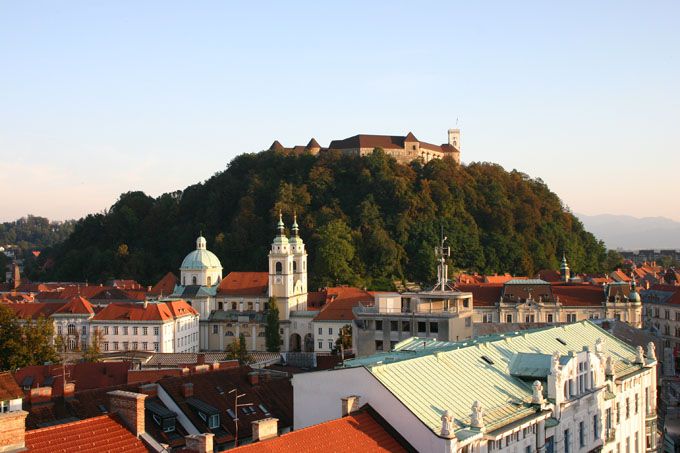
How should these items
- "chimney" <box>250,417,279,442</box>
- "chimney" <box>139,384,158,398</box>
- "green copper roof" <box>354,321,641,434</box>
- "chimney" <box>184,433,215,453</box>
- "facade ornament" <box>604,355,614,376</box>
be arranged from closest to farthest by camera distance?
"chimney" <box>184,433,215,453</box> → "chimney" <box>250,417,279,442</box> → "green copper roof" <box>354,321,641,434</box> → "chimney" <box>139,384,158,398</box> → "facade ornament" <box>604,355,614,376</box>

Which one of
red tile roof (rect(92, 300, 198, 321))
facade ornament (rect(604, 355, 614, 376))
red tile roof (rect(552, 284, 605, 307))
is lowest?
red tile roof (rect(92, 300, 198, 321))

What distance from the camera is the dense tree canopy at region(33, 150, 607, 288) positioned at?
119 m

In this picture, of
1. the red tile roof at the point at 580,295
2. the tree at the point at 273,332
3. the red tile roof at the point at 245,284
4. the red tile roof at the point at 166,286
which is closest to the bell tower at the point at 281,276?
the red tile roof at the point at 245,284

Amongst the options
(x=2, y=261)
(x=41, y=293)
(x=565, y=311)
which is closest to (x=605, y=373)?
(x=565, y=311)

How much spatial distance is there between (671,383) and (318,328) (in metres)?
37.2

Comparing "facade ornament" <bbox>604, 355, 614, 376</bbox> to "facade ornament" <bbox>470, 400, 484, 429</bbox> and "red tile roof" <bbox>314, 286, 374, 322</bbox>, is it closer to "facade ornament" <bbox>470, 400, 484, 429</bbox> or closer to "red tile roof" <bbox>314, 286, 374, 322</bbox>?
"facade ornament" <bbox>470, 400, 484, 429</bbox>

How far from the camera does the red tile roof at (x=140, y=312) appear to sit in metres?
85.1

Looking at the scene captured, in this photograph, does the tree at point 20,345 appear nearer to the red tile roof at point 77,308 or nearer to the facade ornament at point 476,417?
the red tile roof at point 77,308

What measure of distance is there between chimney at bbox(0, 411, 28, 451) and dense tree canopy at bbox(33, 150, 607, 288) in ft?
304

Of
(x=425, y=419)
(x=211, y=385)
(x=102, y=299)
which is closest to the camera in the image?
(x=425, y=419)

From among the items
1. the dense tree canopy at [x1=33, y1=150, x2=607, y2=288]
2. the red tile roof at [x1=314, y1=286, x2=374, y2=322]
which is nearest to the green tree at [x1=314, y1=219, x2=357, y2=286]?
the dense tree canopy at [x1=33, y1=150, x2=607, y2=288]

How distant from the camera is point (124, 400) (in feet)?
68.3

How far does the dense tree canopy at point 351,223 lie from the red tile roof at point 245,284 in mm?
11500

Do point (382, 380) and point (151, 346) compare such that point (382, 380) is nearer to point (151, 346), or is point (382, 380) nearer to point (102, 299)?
point (151, 346)
